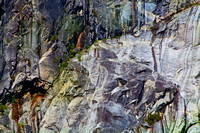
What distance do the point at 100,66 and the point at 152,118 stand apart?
5.91 m

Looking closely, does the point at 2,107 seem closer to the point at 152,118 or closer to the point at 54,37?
the point at 54,37

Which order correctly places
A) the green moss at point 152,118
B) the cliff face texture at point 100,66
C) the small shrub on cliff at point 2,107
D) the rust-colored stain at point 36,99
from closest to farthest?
the green moss at point 152,118
the cliff face texture at point 100,66
the small shrub on cliff at point 2,107
the rust-colored stain at point 36,99

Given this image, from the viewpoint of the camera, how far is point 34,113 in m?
19.9

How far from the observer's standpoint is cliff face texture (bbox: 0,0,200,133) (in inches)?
701

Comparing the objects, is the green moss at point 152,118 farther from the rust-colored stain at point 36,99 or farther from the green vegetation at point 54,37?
the green vegetation at point 54,37

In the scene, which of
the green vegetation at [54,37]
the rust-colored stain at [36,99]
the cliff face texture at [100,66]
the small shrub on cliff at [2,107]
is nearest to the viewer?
the cliff face texture at [100,66]

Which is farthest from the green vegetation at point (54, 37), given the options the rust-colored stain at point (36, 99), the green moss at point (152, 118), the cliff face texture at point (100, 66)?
the green moss at point (152, 118)

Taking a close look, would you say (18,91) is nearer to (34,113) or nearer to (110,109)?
(34,113)

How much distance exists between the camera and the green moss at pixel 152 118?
1756cm

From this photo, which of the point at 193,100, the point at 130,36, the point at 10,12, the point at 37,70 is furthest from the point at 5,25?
the point at 193,100

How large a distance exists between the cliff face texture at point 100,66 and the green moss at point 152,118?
0.25ft

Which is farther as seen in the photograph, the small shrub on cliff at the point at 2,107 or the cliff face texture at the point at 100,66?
the small shrub on cliff at the point at 2,107

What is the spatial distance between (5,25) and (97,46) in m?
8.73

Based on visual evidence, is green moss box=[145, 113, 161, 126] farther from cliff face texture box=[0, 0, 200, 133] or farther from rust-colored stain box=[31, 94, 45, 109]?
rust-colored stain box=[31, 94, 45, 109]
